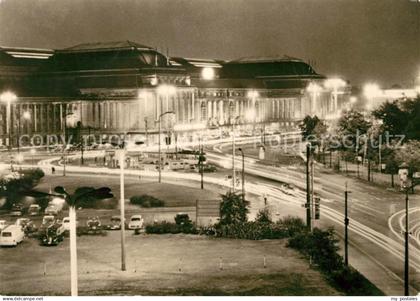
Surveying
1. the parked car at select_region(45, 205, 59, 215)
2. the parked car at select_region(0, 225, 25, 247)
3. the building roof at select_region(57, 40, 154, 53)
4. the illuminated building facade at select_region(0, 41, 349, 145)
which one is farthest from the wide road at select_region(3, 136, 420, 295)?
the building roof at select_region(57, 40, 154, 53)

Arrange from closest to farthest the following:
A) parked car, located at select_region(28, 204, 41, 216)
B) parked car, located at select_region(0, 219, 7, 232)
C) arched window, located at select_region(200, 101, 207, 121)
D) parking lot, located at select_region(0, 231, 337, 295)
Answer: parking lot, located at select_region(0, 231, 337, 295), parked car, located at select_region(0, 219, 7, 232), parked car, located at select_region(28, 204, 41, 216), arched window, located at select_region(200, 101, 207, 121)

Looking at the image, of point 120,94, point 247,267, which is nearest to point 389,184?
point 247,267

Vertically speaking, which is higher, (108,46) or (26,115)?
(108,46)

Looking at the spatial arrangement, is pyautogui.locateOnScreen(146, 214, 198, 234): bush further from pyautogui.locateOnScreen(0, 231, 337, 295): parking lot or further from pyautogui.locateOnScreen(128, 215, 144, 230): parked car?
pyautogui.locateOnScreen(0, 231, 337, 295): parking lot

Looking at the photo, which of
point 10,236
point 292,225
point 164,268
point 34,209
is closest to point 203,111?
point 34,209

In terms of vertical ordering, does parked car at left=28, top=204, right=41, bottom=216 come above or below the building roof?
below

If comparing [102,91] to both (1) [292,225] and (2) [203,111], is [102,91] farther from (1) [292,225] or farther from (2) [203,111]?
(1) [292,225]

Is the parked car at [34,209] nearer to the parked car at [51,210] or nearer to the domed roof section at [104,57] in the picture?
the parked car at [51,210]
